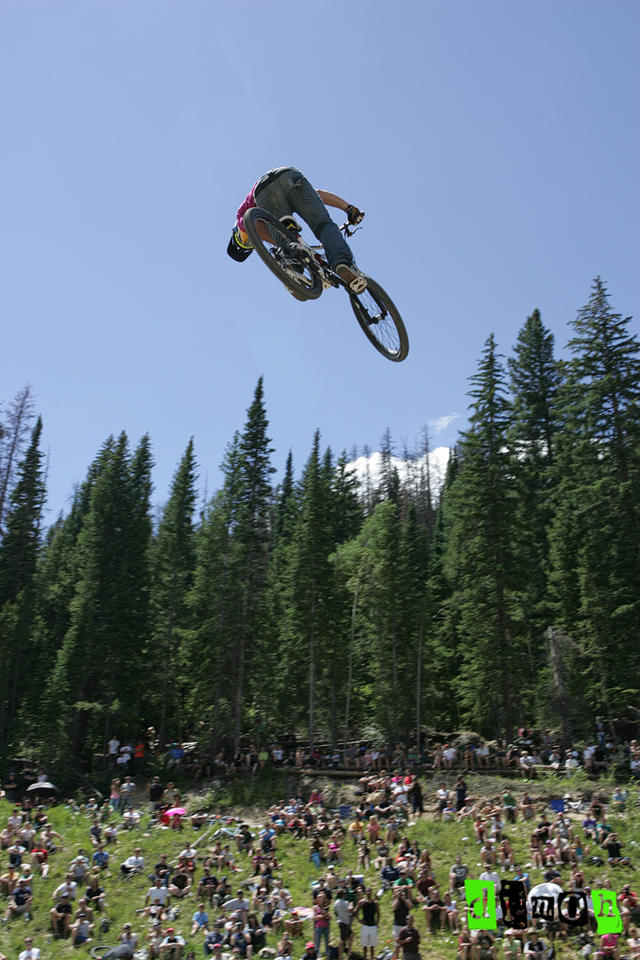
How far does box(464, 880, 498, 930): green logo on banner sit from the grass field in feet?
1.91

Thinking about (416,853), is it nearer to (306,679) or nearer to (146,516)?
(306,679)

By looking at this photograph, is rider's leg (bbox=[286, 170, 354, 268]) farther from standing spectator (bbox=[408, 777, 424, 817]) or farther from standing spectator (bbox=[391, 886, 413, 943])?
standing spectator (bbox=[408, 777, 424, 817])

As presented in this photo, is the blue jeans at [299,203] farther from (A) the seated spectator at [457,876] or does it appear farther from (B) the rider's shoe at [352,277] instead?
(A) the seated spectator at [457,876]

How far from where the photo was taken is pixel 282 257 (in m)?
8.48

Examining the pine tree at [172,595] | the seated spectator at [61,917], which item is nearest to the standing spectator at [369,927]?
the seated spectator at [61,917]

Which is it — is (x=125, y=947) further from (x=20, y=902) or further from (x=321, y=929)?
(x=321, y=929)

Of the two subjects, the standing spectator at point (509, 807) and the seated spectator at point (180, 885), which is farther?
the standing spectator at point (509, 807)

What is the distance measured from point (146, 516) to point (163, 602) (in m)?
5.11

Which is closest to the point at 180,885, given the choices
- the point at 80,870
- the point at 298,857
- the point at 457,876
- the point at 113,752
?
the point at 80,870

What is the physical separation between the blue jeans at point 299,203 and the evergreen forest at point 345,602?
65.7 feet

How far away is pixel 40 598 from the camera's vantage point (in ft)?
139

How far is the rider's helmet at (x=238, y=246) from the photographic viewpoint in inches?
368

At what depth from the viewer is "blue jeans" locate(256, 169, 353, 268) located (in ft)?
28.0

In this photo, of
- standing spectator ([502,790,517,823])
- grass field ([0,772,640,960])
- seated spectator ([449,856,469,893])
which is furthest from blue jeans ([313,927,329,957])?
standing spectator ([502,790,517,823])
